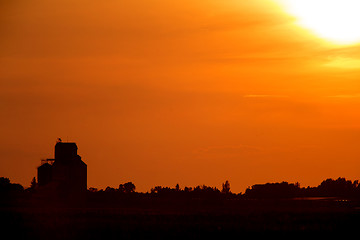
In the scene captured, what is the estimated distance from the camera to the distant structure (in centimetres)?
14600

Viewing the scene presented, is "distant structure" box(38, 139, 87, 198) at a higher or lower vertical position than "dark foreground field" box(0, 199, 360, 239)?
higher

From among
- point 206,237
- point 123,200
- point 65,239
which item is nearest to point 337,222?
point 206,237

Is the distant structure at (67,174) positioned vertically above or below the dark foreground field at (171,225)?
above

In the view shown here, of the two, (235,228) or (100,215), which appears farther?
(100,215)

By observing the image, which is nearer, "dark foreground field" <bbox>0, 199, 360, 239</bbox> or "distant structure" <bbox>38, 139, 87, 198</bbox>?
"dark foreground field" <bbox>0, 199, 360, 239</bbox>

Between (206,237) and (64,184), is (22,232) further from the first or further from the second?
(64,184)

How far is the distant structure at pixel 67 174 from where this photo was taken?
146000 millimetres

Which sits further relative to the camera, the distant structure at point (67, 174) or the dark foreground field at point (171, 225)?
the distant structure at point (67, 174)

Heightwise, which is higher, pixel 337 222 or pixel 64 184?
pixel 64 184

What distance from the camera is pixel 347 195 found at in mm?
194875

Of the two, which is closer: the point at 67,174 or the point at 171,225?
the point at 171,225

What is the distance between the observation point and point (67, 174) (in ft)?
481

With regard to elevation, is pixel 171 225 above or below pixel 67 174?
below

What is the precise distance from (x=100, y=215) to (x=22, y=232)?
985 inches
